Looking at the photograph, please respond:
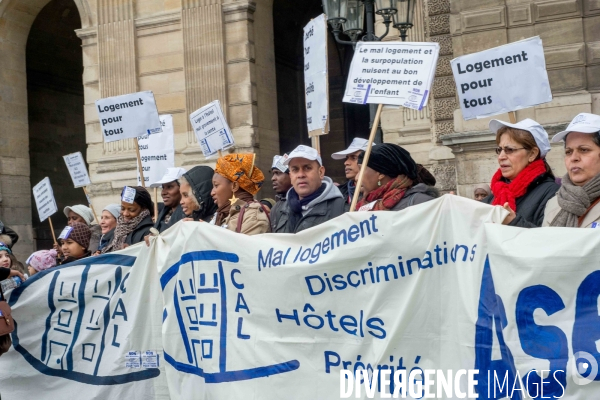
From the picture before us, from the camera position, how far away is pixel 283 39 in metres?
16.1

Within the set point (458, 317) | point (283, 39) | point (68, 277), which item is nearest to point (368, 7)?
point (68, 277)

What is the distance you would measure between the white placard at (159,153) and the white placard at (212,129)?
0.95 m

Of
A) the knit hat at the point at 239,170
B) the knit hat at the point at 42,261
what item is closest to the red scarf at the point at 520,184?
the knit hat at the point at 239,170

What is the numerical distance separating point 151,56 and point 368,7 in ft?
19.4

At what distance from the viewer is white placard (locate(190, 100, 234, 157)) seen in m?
7.59

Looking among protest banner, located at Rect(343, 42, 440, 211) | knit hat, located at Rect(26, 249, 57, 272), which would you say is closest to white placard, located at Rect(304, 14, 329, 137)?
protest banner, located at Rect(343, 42, 440, 211)

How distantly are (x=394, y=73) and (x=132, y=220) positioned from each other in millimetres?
2694

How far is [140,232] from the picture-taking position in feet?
21.4

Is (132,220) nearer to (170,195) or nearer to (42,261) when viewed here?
(170,195)

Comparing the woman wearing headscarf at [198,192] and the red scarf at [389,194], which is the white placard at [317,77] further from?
the red scarf at [389,194]

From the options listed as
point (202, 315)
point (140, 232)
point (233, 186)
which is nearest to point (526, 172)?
point (202, 315)

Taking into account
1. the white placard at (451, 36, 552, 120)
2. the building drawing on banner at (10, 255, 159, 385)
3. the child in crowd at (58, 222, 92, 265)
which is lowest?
the building drawing on banner at (10, 255, 159, 385)

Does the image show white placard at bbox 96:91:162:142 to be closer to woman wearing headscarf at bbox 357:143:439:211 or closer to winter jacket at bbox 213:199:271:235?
winter jacket at bbox 213:199:271:235

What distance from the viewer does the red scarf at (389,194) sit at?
462cm
